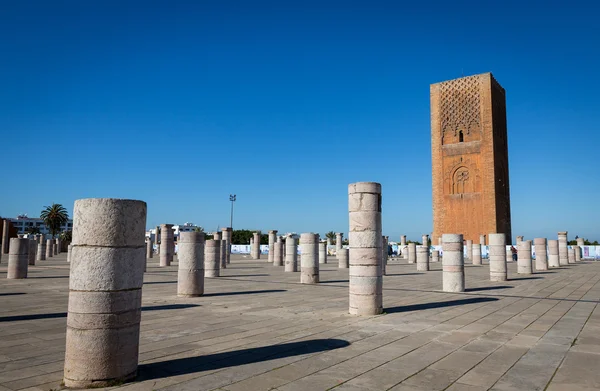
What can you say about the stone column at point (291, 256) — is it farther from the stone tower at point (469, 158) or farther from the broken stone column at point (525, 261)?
the stone tower at point (469, 158)

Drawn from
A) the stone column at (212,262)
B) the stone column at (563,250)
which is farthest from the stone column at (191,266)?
the stone column at (563,250)

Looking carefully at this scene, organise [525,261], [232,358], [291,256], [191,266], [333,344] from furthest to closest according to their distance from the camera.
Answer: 1. [291,256]
2. [525,261]
3. [191,266]
4. [333,344]
5. [232,358]

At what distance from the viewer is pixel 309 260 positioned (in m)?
15.3

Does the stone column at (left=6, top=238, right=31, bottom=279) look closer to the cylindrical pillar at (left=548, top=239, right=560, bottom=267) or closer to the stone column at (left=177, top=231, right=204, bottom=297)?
the stone column at (left=177, top=231, right=204, bottom=297)

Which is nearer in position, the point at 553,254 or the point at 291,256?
the point at 291,256

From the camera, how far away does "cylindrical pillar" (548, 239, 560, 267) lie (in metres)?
25.9

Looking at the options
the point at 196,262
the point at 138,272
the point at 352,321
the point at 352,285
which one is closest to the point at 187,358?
the point at 138,272

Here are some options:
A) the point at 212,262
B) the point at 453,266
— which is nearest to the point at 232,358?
the point at 453,266

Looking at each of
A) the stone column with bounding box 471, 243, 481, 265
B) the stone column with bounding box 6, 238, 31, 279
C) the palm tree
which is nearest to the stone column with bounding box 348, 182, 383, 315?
the stone column with bounding box 6, 238, 31, 279

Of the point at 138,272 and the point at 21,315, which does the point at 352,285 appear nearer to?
the point at 138,272

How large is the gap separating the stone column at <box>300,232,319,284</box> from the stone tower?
35060mm

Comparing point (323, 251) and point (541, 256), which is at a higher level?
point (541, 256)

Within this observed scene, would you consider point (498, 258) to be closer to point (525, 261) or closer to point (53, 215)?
point (525, 261)

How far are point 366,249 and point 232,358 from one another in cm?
406
